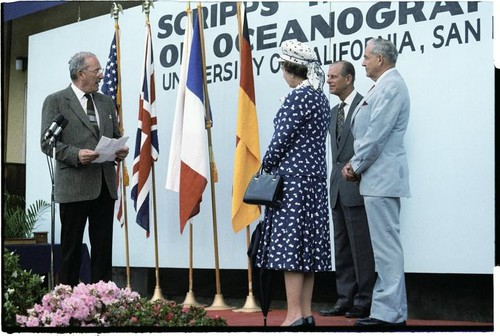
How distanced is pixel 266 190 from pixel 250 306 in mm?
1738

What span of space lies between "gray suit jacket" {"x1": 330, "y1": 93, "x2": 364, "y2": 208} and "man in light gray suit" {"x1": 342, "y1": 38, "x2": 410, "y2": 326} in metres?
0.54

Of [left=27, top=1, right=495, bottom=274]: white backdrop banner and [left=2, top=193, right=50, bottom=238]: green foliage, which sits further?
[left=2, top=193, right=50, bottom=238]: green foliage

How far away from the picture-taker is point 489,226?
204 inches

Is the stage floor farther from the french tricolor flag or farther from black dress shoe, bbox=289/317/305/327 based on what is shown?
the french tricolor flag

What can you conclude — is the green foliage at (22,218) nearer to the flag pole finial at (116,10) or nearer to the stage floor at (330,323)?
the flag pole finial at (116,10)

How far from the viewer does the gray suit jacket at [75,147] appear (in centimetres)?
556

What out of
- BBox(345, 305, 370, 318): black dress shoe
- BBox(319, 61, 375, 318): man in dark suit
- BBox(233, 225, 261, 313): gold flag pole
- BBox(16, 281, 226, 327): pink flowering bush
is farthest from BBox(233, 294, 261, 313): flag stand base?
BBox(16, 281, 226, 327): pink flowering bush

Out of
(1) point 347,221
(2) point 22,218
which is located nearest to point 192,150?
(1) point 347,221

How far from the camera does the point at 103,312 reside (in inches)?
183

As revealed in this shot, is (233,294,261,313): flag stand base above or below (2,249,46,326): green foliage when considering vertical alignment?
below

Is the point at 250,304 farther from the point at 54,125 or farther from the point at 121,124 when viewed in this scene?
the point at 54,125

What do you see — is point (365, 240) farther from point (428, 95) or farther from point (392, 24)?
point (392, 24)

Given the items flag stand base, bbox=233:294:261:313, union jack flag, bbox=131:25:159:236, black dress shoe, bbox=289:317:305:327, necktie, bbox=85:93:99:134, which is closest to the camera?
black dress shoe, bbox=289:317:305:327

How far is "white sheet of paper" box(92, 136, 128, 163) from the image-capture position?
5355mm
